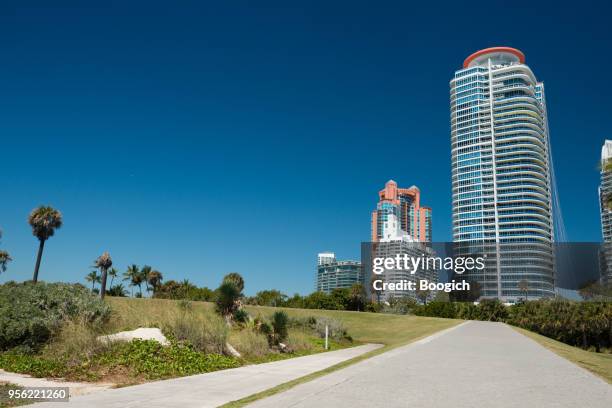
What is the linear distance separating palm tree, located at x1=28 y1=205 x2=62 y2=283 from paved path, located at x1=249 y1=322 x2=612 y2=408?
51.8 m

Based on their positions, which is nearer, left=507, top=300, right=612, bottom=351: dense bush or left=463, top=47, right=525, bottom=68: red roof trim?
left=507, top=300, right=612, bottom=351: dense bush

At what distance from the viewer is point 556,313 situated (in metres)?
64.2

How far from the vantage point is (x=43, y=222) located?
5506cm

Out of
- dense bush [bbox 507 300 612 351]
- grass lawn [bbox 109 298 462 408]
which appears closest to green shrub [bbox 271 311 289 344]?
grass lawn [bbox 109 298 462 408]

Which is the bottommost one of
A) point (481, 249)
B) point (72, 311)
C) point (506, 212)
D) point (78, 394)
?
point (78, 394)

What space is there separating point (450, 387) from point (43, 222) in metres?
56.1

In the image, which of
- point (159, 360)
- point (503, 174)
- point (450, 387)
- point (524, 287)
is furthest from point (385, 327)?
point (503, 174)

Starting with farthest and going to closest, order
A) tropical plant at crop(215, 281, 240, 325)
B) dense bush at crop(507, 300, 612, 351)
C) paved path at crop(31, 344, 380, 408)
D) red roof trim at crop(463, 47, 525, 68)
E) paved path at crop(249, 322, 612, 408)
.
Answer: red roof trim at crop(463, 47, 525, 68), dense bush at crop(507, 300, 612, 351), tropical plant at crop(215, 281, 240, 325), paved path at crop(249, 322, 612, 408), paved path at crop(31, 344, 380, 408)

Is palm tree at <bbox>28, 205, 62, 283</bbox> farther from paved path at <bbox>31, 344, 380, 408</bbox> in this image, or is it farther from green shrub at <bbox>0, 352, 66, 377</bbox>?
paved path at <bbox>31, 344, 380, 408</bbox>

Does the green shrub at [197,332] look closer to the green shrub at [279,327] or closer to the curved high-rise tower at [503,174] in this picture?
the green shrub at [279,327]

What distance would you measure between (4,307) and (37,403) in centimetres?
737

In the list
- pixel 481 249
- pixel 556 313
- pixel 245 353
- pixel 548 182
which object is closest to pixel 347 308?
pixel 556 313

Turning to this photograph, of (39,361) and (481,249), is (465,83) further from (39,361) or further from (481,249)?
(39,361)

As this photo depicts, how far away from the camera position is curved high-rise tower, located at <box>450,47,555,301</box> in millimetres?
157375
